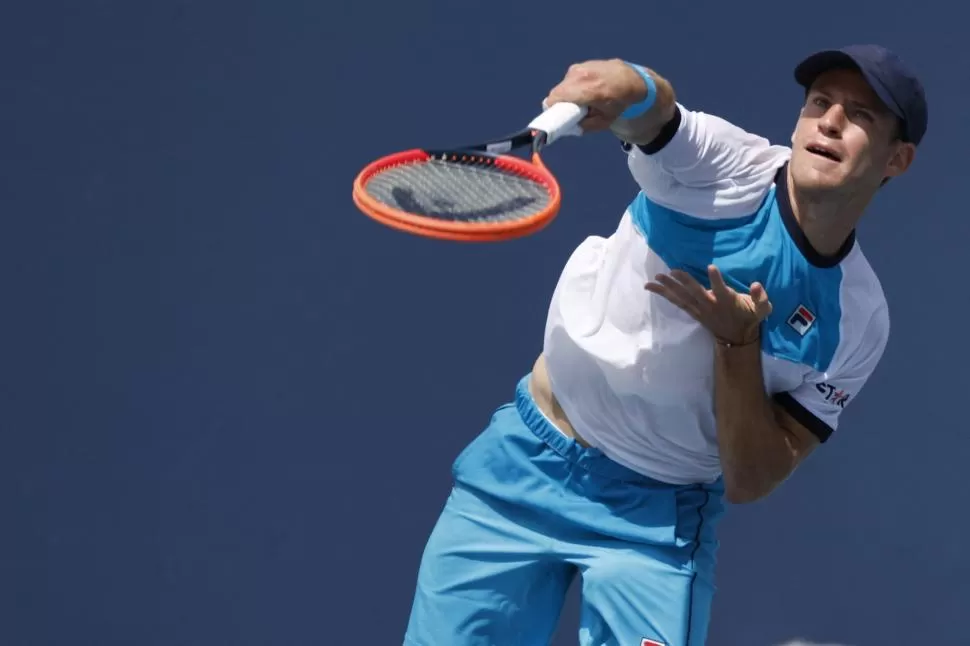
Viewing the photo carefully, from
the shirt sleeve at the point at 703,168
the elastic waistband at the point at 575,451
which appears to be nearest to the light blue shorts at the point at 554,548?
the elastic waistband at the point at 575,451

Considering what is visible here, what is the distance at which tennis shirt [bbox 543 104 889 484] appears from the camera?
3395mm

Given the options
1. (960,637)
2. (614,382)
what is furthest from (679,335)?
(960,637)

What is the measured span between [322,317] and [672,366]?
4.20 ft

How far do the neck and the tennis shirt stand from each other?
0.05 feet

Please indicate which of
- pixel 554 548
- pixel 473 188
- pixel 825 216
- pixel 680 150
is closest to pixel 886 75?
pixel 825 216

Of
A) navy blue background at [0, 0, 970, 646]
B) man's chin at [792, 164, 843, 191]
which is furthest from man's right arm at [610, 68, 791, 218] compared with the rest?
navy blue background at [0, 0, 970, 646]

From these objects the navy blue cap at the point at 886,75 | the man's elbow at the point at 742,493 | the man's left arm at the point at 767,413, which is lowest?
the man's elbow at the point at 742,493

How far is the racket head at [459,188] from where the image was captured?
3006mm

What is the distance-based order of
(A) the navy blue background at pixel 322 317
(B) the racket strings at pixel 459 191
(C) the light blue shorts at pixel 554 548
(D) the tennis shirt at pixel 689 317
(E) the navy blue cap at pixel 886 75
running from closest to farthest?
(B) the racket strings at pixel 459 191, (E) the navy blue cap at pixel 886 75, (D) the tennis shirt at pixel 689 317, (C) the light blue shorts at pixel 554 548, (A) the navy blue background at pixel 322 317

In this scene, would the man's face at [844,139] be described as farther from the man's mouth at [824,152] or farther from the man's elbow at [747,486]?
the man's elbow at [747,486]

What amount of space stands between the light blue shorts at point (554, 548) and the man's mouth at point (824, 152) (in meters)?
0.71

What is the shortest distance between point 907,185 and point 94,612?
6.98 ft

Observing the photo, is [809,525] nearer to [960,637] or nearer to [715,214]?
[960,637]

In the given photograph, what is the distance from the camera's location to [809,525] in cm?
467
